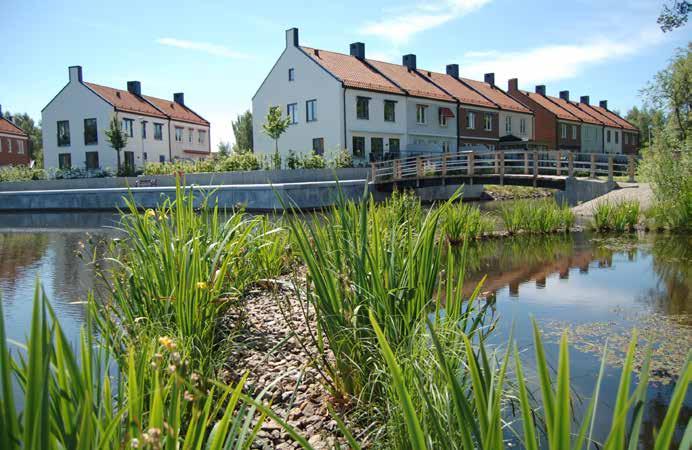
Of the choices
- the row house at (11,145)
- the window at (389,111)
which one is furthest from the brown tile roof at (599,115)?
the row house at (11,145)

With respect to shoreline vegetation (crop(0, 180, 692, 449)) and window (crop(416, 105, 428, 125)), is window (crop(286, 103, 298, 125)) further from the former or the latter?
shoreline vegetation (crop(0, 180, 692, 449))

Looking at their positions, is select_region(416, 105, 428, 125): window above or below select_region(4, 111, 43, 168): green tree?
below

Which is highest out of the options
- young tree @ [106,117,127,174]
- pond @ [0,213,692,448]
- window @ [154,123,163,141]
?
window @ [154,123,163,141]

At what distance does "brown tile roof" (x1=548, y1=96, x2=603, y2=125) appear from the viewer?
179 ft

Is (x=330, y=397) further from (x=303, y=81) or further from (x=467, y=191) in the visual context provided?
(x=303, y=81)

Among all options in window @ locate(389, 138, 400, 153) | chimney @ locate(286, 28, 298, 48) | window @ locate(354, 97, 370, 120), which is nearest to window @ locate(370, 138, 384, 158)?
window @ locate(389, 138, 400, 153)

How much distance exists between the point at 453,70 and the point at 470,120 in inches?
241

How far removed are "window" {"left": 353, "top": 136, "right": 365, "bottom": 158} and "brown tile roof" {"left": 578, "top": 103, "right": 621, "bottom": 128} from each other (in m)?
33.6

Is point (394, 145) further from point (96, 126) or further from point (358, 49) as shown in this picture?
point (96, 126)

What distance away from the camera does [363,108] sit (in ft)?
113

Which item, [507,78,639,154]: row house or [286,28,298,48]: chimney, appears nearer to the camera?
[286,28,298,48]: chimney

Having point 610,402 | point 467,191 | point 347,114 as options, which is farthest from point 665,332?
point 347,114

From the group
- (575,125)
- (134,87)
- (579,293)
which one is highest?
(134,87)

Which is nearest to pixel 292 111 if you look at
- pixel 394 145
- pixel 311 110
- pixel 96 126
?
pixel 311 110
